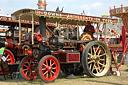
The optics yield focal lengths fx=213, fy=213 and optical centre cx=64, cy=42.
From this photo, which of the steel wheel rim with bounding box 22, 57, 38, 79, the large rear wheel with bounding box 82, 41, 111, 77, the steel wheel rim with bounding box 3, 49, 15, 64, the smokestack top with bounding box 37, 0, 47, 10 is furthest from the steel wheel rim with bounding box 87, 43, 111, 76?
the steel wheel rim with bounding box 3, 49, 15, 64

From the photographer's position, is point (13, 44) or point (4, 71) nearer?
point (4, 71)

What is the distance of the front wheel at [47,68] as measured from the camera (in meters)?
6.14

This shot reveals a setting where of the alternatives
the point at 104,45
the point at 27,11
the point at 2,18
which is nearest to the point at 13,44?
the point at 2,18

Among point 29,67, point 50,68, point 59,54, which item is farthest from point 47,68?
point 29,67

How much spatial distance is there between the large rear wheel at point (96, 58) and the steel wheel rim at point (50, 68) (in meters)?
1.06

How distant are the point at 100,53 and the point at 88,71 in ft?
3.90

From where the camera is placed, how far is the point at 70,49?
24.9 feet

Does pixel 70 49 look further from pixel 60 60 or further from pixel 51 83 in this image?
pixel 51 83

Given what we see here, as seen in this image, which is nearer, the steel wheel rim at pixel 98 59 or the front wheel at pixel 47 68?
the front wheel at pixel 47 68

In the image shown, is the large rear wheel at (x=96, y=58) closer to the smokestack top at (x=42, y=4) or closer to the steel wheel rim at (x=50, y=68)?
the steel wheel rim at (x=50, y=68)

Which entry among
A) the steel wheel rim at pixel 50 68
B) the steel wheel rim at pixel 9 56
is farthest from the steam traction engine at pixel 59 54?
the steel wheel rim at pixel 9 56

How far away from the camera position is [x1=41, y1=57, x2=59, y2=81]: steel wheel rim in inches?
249

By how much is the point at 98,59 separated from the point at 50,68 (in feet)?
6.68

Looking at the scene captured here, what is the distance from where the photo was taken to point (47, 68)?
635cm
